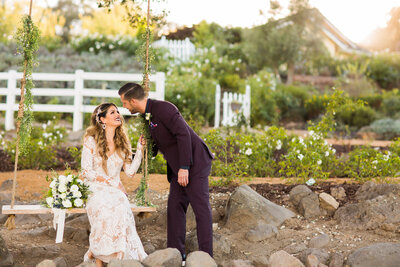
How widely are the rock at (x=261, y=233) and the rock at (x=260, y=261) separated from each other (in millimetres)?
559

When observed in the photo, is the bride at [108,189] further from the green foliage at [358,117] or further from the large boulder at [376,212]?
the green foliage at [358,117]

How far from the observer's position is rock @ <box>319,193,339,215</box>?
5.28 m

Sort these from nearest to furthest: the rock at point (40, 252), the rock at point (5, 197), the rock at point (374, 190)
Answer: the rock at point (40, 252), the rock at point (374, 190), the rock at point (5, 197)

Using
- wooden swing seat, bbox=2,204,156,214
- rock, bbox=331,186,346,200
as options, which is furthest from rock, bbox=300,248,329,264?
wooden swing seat, bbox=2,204,156,214

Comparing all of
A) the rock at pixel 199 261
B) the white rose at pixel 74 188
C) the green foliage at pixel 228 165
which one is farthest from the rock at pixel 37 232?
the green foliage at pixel 228 165

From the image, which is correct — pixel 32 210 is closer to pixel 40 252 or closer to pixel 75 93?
pixel 40 252

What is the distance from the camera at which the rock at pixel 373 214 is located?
15.8ft

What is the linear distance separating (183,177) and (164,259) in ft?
2.22

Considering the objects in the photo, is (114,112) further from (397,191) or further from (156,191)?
(397,191)

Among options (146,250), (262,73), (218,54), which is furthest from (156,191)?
(218,54)

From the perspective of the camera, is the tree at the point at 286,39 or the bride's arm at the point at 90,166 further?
the tree at the point at 286,39

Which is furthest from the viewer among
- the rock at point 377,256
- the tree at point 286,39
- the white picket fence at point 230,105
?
the tree at point 286,39

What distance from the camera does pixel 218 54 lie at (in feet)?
69.1

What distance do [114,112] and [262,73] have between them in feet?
44.4
